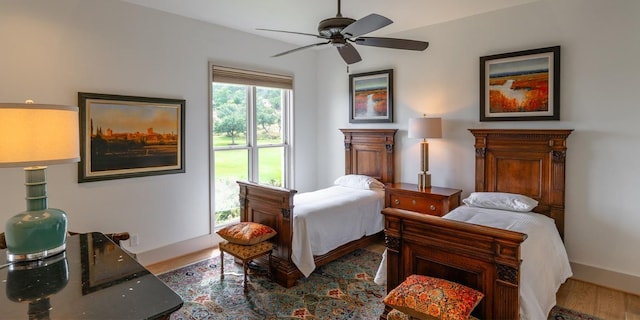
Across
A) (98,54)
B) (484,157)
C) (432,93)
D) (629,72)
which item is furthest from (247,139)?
(629,72)

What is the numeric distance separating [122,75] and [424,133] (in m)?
3.21

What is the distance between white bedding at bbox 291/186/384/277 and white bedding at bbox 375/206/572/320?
841 mm

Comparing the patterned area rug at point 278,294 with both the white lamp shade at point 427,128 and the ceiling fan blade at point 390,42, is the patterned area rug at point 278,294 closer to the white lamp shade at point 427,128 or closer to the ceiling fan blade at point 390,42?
the white lamp shade at point 427,128

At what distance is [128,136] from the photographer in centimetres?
358

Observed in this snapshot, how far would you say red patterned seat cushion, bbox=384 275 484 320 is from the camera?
6.22ft

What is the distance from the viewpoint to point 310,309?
2.87 metres

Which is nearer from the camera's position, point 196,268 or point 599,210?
point 599,210

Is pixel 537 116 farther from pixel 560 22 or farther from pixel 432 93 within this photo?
pixel 432 93

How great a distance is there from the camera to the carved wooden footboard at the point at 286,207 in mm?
3262

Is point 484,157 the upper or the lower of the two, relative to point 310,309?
upper

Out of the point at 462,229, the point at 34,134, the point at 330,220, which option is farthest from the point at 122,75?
the point at 462,229

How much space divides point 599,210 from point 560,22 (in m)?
1.80

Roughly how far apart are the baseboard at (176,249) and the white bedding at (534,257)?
7.92 ft

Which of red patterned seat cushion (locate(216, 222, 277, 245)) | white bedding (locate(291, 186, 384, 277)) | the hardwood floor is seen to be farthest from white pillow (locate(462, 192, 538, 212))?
red patterned seat cushion (locate(216, 222, 277, 245))
